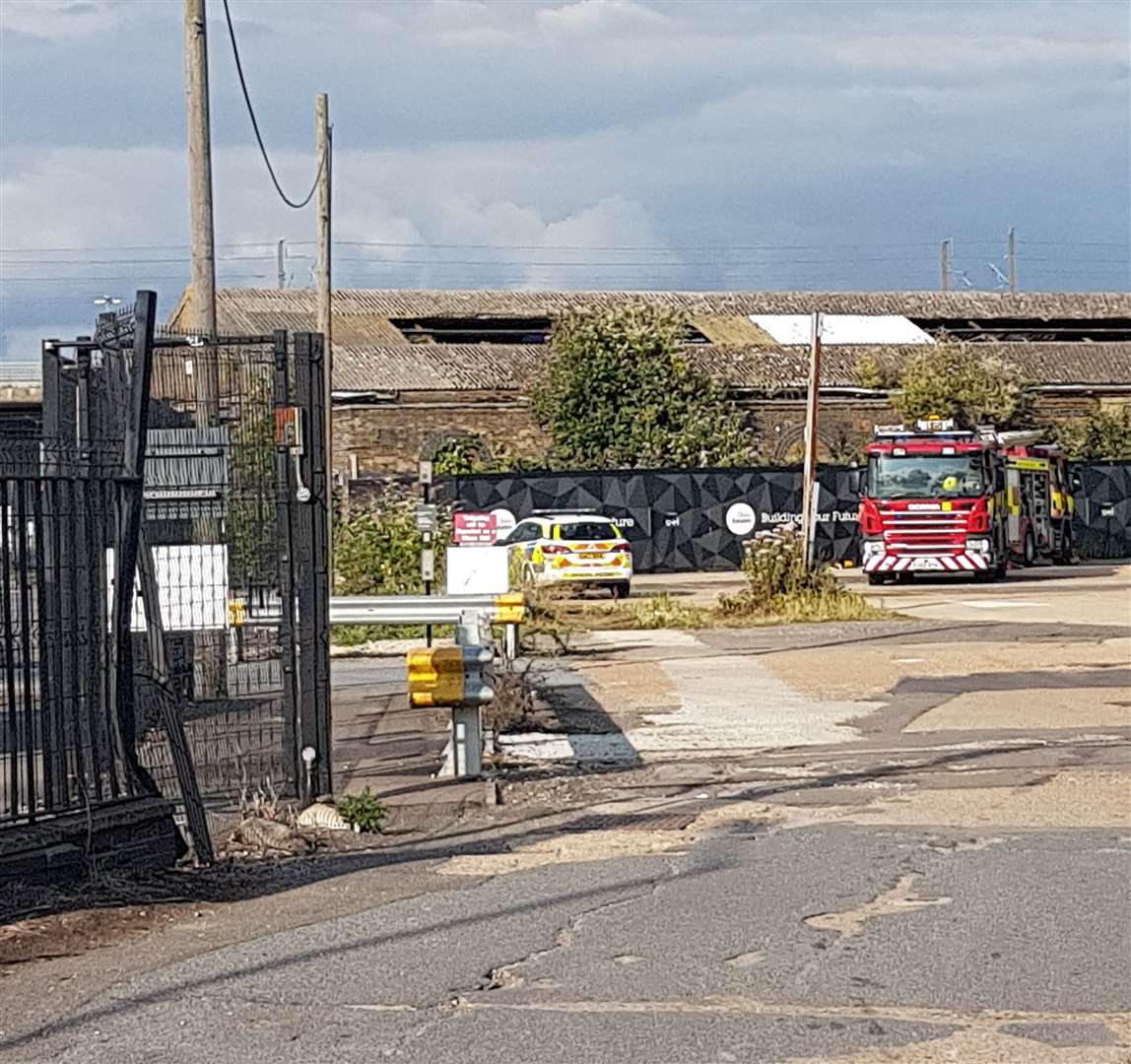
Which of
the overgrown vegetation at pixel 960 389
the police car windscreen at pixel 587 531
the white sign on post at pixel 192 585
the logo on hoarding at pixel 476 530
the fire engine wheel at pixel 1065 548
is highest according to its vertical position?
the overgrown vegetation at pixel 960 389

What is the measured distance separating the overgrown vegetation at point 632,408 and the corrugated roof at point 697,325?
2.32 m

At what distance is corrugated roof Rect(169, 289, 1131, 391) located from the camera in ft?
188

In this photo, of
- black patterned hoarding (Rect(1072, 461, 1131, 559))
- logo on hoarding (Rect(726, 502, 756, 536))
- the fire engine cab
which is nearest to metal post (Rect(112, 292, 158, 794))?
the fire engine cab

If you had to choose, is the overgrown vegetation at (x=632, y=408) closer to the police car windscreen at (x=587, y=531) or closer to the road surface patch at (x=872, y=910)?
the police car windscreen at (x=587, y=531)

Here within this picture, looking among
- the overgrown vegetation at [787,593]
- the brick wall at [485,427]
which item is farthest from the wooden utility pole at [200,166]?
the brick wall at [485,427]

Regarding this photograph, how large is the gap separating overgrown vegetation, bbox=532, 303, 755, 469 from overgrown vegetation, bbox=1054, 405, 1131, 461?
34.8 ft

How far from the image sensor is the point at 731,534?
4566 cm

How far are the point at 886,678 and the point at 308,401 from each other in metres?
9.30

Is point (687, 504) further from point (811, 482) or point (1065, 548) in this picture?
point (811, 482)

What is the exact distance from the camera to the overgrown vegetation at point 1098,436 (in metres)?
57.0

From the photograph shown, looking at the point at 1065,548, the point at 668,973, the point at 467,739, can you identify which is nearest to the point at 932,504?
the point at 1065,548

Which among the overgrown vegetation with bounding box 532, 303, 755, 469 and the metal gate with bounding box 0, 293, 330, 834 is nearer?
the metal gate with bounding box 0, 293, 330, 834

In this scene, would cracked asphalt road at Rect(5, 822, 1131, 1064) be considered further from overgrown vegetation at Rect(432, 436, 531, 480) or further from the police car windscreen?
overgrown vegetation at Rect(432, 436, 531, 480)

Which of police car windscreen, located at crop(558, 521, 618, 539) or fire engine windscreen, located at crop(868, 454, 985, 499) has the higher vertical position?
fire engine windscreen, located at crop(868, 454, 985, 499)
